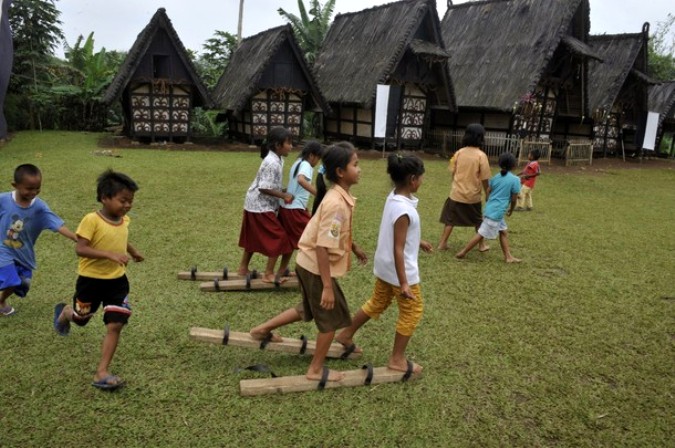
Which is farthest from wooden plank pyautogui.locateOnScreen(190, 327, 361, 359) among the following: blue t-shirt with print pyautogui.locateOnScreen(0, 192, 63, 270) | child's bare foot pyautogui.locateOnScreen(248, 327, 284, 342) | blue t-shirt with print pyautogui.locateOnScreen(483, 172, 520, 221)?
blue t-shirt with print pyautogui.locateOnScreen(483, 172, 520, 221)

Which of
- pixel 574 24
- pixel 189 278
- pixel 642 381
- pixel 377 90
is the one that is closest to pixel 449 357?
pixel 642 381

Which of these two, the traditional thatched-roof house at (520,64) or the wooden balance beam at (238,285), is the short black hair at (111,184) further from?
the traditional thatched-roof house at (520,64)

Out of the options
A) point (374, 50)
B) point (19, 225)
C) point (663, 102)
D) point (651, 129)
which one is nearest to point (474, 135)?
point (19, 225)

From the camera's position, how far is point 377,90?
15969 millimetres

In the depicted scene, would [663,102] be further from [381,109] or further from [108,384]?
[108,384]

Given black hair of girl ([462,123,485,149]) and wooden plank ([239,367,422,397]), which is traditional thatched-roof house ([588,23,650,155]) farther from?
wooden plank ([239,367,422,397])

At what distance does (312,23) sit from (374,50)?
732 centimetres

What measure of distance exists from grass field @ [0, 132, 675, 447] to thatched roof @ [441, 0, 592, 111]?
35.0 ft

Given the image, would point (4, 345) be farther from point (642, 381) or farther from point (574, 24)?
point (574, 24)

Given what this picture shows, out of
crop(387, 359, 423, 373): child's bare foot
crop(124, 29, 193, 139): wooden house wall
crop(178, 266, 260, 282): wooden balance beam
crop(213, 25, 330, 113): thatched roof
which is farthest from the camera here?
crop(213, 25, 330, 113): thatched roof

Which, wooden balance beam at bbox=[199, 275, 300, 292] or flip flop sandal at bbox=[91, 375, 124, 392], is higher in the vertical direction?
wooden balance beam at bbox=[199, 275, 300, 292]

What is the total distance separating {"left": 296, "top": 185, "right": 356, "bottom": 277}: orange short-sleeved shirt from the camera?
290 cm

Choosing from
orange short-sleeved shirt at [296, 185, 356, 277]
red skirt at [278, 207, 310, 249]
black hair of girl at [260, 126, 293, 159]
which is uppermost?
black hair of girl at [260, 126, 293, 159]

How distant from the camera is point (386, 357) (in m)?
3.57
